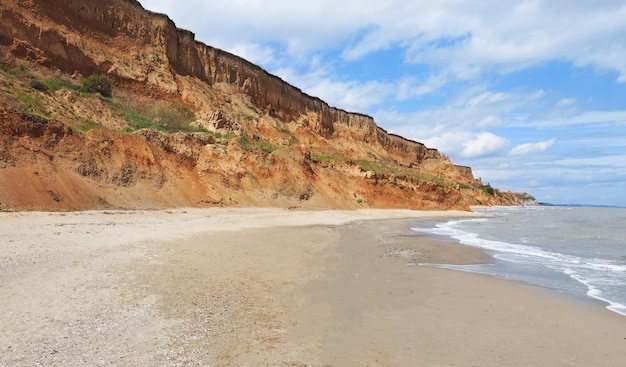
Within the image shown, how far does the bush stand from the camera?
3175 centimetres

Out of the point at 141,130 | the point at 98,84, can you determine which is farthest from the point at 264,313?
the point at 98,84

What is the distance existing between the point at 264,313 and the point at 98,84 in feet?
107

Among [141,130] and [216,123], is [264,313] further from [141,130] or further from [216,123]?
[216,123]

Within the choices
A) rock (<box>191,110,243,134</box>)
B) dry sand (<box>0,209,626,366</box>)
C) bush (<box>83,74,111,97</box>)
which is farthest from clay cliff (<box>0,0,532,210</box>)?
dry sand (<box>0,209,626,366</box>)

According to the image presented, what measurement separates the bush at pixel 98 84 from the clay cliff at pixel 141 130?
27 centimetres

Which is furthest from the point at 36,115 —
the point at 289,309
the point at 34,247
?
the point at 289,309

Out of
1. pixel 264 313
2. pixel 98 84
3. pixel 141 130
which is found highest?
pixel 98 84

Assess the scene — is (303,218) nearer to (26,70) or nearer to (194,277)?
(194,277)

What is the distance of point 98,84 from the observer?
3275cm

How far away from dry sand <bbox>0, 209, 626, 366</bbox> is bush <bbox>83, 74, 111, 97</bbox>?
23.5 metres

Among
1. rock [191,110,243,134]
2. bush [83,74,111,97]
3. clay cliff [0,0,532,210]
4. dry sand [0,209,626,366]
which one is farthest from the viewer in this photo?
rock [191,110,243,134]

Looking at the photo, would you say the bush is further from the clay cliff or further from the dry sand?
the dry sand

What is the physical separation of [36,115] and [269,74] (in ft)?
134

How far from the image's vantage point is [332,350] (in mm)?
4887
